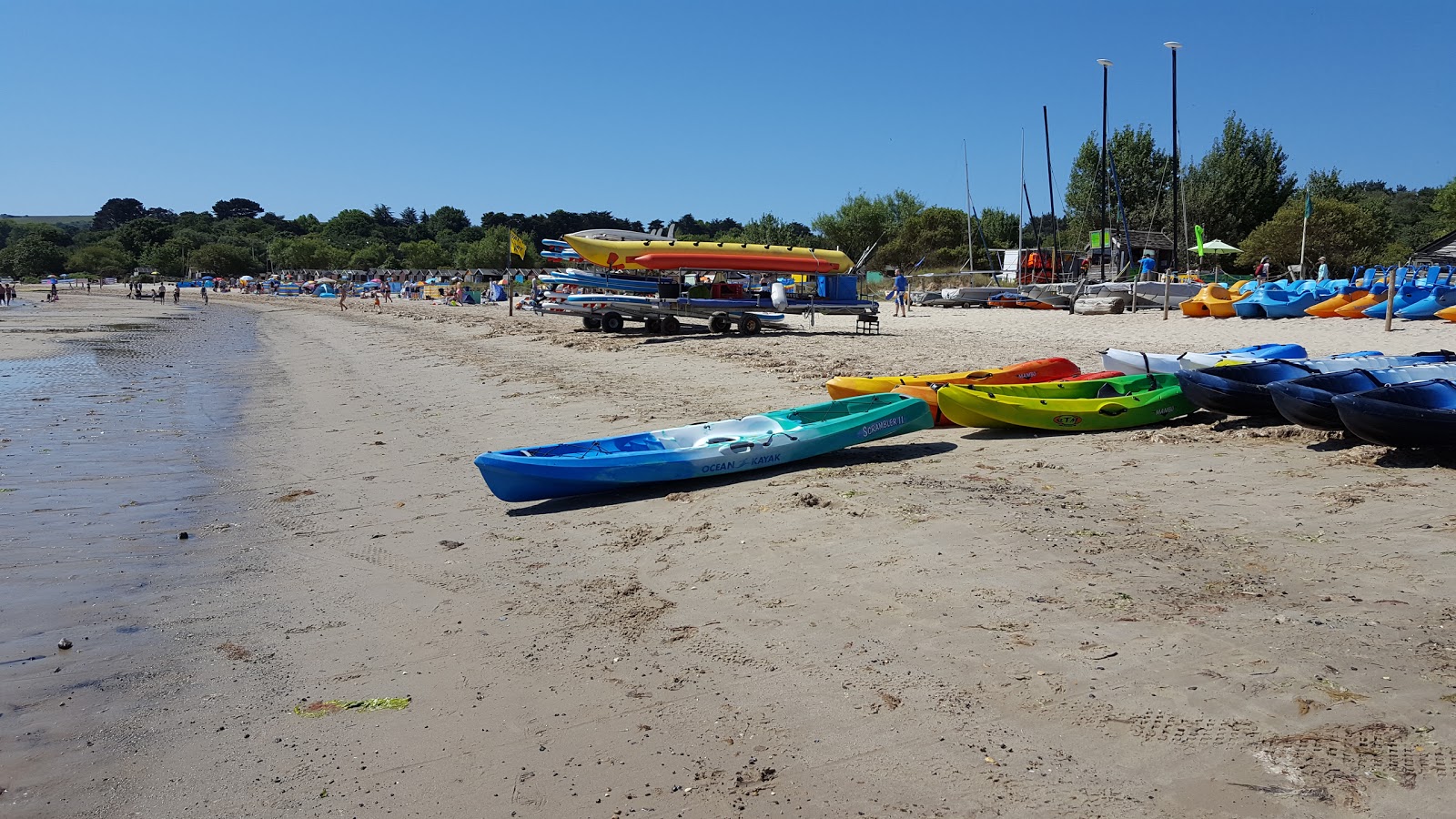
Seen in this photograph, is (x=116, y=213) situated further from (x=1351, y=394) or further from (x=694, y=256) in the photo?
(x=1351, y=394)

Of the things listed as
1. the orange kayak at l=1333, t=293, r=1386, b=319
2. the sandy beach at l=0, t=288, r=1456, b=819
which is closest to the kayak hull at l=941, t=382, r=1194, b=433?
the sandy beach at l=0, t=288, r=1456, b=819

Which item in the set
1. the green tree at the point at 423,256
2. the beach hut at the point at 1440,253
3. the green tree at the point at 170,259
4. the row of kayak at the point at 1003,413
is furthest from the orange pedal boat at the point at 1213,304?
the green tree at the point at 170,259

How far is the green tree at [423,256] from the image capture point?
103 m

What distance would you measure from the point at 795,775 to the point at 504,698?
142 cm

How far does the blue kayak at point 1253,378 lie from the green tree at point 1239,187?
4385 centimetres

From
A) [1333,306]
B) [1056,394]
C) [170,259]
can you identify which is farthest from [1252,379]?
[170,259]

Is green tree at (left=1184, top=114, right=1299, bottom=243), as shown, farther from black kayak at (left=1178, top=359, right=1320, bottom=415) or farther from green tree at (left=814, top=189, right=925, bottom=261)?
black kayak at (left=1178, top=359, right=1320, bottom=415)

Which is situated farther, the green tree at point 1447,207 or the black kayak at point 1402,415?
the green tree at point 1447,207

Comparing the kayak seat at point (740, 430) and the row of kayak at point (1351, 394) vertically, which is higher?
the row of kayak at point (1351, 394)

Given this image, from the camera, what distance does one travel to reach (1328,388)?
8094 millimetres

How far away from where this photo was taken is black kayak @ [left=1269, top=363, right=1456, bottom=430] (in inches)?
292

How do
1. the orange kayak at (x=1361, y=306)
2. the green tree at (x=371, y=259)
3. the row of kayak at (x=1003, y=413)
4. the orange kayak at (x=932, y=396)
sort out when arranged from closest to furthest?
the row of kayak at (x=1003, y=413) → the orange kayak at (x=932, y=396) → the orange kayak at (x=1361, y=306) → the green tree at (x=371, y=259)

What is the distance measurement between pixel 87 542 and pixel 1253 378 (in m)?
10.2

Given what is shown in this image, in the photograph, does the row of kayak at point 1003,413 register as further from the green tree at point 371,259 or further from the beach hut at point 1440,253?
the green tree at point 371,259
